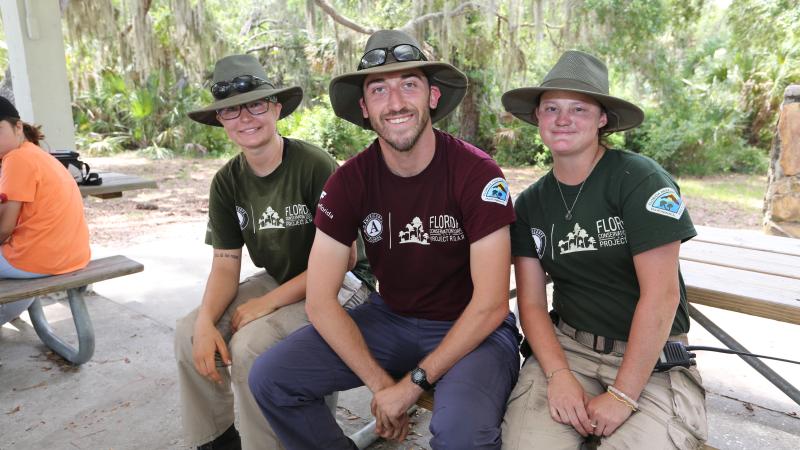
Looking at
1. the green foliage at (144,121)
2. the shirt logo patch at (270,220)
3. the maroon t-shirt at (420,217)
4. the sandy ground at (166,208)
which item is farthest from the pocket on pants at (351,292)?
the green foliage at (144,121)

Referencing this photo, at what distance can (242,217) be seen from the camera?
2.72 meters

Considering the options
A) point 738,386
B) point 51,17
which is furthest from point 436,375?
point 51,17

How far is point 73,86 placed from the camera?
15383mm

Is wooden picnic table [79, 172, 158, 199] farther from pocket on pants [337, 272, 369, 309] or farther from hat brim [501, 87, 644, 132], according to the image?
hat brim [501, 87, 644, 132]

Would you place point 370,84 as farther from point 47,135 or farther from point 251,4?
point 251,4

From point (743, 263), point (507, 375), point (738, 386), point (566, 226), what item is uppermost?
point (566, 226)

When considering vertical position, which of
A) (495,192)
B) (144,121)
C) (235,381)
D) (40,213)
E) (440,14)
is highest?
(440,14)

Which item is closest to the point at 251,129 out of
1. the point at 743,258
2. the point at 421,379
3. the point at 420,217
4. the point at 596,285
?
the point at 420,217

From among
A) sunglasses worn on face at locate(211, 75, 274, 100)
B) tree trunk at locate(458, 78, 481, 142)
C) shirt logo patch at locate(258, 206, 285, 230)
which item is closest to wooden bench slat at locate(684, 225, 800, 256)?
shirt logo patch at locate(258, 206, 285, 230)

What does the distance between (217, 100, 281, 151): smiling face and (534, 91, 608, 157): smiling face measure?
115cm

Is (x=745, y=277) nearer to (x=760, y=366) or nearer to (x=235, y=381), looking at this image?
(x=760, y=366)

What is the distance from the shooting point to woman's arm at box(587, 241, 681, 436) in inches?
73.9

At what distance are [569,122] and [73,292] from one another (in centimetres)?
283

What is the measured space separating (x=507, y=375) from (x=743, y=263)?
46.5 inches
